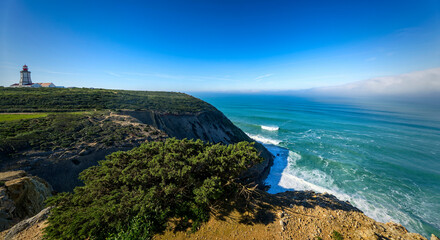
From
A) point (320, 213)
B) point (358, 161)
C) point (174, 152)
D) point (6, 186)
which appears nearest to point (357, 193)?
point (358, 161)

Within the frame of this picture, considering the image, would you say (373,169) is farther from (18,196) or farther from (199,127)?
(18,196)

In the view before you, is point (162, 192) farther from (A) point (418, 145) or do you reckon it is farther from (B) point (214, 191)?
(A) point (418, 145)

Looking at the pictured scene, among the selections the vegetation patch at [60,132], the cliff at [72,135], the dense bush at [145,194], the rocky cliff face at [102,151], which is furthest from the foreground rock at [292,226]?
the vegetation patch at [60,132]

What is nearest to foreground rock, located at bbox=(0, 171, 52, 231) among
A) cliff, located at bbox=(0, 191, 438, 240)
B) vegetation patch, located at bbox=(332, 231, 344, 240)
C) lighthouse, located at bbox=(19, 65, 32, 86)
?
cliff, located at bbox=(0, 191, 438, 240)

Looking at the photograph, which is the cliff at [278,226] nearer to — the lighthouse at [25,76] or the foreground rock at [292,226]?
the foreground rock at [292,226]

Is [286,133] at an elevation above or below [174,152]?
below

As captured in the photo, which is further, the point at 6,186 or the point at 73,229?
the point at 6,186

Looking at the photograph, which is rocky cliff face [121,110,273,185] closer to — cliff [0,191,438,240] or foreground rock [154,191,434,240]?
foreground rock [154,191,434,240]
